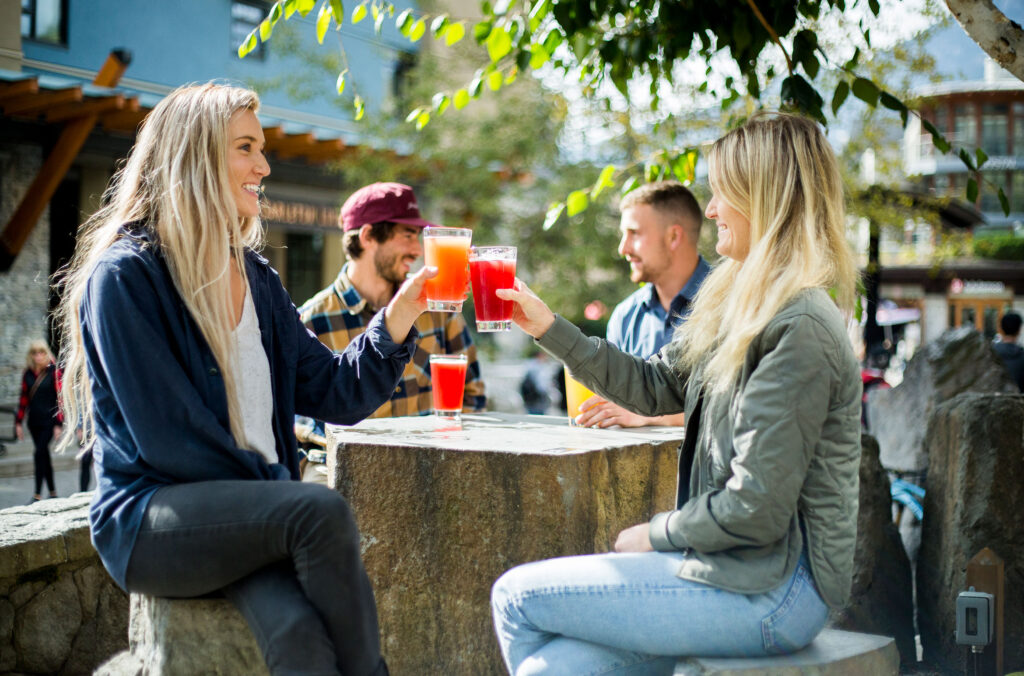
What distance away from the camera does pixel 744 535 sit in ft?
5.99

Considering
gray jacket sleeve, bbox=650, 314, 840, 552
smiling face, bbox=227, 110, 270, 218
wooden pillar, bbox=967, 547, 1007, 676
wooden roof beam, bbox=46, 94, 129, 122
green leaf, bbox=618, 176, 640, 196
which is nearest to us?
gray jacket sleeve, bbox=650, 314, 840, 552

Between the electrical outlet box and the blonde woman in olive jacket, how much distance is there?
804 millimetres

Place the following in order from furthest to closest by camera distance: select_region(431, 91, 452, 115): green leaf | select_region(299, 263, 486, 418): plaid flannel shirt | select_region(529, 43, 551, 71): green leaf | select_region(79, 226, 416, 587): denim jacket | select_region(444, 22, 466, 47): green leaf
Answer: select_region(299, 263, 486, 418): plaid flannel shirt, select_region(431, 91, 452, 115): green leaf, select_region(529, 43, 551, 71): green leaf, select_region(444, 22, 466, 47): green leaf, select_region(79, 226, 416, 587): denim jacket

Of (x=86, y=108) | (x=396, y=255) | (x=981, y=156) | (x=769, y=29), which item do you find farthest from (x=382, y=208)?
(x=86, y=108)

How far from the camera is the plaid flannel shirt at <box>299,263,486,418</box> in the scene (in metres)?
3.92

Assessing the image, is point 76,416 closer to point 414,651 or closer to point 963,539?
point 414,651

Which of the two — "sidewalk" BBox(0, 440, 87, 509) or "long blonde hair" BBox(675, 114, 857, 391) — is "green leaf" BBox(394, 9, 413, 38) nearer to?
"long blonde hair" BBox(675, 114, 857, 391)

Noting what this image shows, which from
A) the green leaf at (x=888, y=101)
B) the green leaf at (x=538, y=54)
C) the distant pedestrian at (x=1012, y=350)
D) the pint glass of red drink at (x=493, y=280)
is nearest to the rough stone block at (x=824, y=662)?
the pint glass of red drink at (x=493, y=280)

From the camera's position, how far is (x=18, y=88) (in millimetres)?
7086

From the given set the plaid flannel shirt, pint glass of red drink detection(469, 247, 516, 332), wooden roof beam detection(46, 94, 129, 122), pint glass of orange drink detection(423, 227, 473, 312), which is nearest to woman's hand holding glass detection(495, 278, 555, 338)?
pint glass of red drink detection(469, 247, 516, 332)

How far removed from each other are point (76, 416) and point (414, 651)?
1.19 meters

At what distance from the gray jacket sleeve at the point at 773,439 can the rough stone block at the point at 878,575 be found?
2239mm

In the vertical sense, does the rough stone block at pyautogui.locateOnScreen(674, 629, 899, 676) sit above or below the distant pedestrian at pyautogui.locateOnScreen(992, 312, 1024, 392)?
below

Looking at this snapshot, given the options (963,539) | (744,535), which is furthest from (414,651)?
(963,539)
